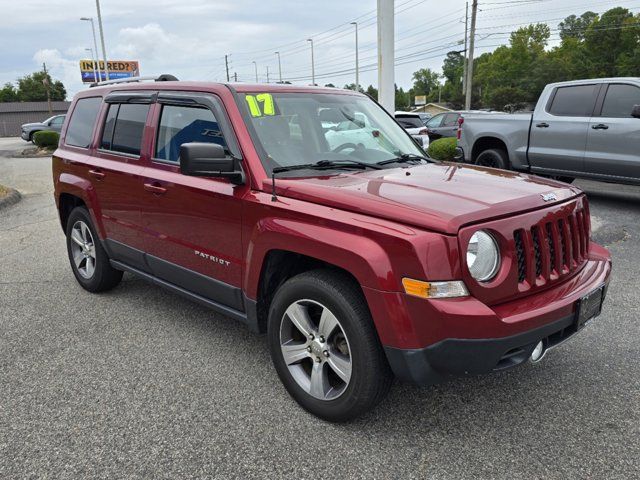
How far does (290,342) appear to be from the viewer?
10.1ft

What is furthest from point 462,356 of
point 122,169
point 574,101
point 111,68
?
point 111,68

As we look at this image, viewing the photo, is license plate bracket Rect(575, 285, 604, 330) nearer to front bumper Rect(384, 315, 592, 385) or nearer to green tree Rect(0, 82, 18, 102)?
front bumper Rect(384, 315, 592, 385)

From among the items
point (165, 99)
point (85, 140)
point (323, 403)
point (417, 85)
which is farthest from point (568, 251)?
point (417, 85)

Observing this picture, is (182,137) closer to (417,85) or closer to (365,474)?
(365,474)

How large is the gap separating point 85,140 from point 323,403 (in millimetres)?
3374

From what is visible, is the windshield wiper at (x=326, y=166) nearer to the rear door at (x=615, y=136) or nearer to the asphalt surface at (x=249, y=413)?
the asphalt surface at (x=249, y=413)

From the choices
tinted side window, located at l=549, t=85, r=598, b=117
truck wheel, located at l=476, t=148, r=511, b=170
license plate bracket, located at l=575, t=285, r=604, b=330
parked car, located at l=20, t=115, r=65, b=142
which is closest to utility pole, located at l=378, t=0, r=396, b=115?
truck wheel, located at l=476, t=148, r=511, b=170

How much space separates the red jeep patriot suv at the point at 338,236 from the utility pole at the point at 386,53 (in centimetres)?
610

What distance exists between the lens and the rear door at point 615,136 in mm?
7836

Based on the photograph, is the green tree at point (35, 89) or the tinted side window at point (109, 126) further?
the green tree at point (35, 89)

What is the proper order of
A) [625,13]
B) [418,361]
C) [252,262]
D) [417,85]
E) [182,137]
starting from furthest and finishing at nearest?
1. [417,85]
2. [625,13]
3. [182,137]
4. [252,262]
5. [418,361]

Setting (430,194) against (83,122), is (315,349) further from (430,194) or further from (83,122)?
(83,122)

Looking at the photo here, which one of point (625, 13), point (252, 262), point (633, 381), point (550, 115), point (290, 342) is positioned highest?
point (625, 13)

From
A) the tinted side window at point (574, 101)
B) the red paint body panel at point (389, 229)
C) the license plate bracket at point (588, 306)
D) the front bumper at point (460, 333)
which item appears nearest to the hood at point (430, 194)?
the red paint body panel at point (389, 229)
